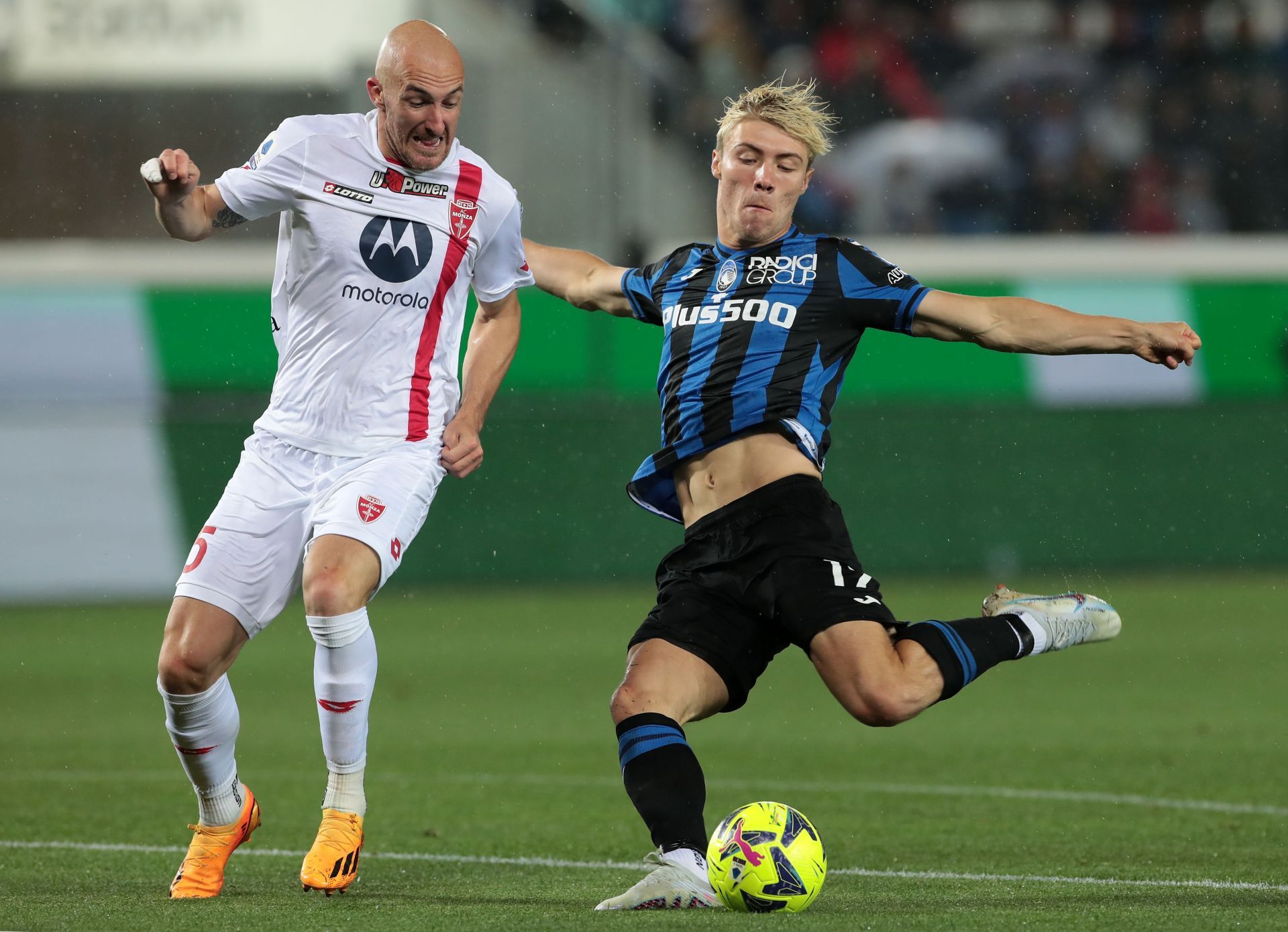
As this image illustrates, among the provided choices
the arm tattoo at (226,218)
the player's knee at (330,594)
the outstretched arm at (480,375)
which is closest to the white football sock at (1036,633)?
the outstretched arm at (480,375)

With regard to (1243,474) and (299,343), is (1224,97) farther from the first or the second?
(299,343)

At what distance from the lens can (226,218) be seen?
5.50 meters

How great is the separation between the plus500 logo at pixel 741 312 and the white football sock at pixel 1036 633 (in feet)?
3.66

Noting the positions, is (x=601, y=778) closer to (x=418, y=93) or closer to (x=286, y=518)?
(x=286, y=518)

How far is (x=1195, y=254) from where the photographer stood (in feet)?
54.0

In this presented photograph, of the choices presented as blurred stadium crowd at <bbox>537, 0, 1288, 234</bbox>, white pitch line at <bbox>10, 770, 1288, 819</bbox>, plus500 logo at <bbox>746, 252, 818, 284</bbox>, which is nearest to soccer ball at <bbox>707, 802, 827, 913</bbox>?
plus500 logo at <bbox>746, 252, 818, 284</bbox>

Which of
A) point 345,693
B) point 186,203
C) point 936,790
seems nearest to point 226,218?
point 186,203

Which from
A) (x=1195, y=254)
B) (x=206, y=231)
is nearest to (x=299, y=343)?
(x=206, y=231)

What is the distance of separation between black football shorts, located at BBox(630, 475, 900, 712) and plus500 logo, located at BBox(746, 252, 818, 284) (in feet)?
2.00

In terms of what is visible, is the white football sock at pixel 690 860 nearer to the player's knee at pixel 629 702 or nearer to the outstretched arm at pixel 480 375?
the player's knee at pixel 629 702

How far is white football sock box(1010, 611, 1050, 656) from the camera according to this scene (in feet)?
17.3

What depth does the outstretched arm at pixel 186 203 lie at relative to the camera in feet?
16.8

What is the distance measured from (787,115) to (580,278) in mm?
975

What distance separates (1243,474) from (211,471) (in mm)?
8401
